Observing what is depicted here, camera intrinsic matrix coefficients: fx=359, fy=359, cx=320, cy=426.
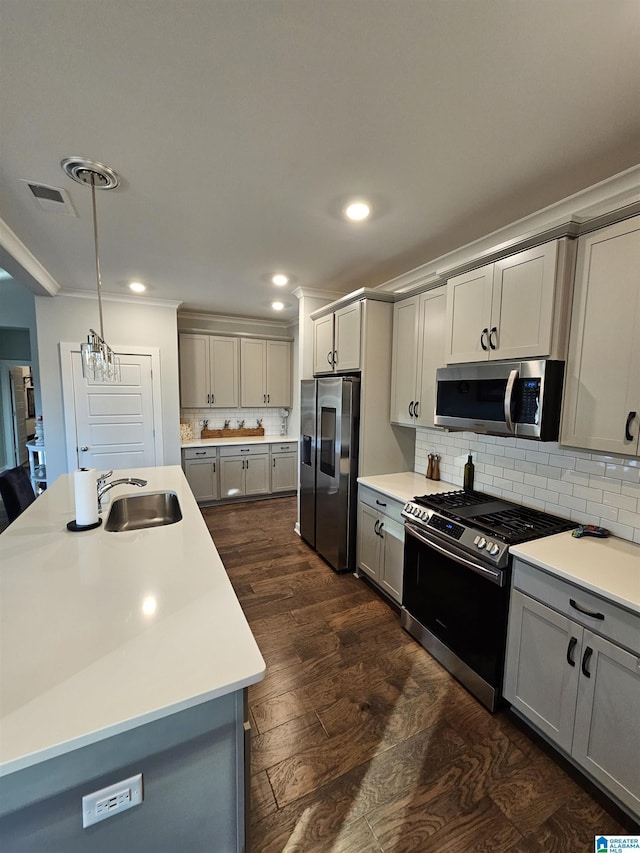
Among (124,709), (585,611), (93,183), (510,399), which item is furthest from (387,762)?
(93,183)

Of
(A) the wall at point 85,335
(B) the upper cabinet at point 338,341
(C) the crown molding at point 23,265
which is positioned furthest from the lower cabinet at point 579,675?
(A) the wall at point 85,335

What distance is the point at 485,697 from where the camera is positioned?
6.05 ft

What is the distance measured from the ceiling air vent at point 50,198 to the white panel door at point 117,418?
2192 millimetres

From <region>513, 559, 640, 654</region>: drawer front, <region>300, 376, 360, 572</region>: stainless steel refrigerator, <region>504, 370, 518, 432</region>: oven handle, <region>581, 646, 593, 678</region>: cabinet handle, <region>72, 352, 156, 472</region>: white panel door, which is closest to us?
<region>513, 559, 640, 654</region>: drawer front

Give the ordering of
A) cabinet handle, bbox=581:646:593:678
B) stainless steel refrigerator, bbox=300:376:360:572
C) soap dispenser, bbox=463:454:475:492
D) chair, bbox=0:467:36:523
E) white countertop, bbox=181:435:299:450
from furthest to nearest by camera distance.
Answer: white countertop, bbox=181:435:299:450 → stainless steel refrigerator, bbox=300:376:360:572 → soap dispenser, bbox=463:454:475:492 → chair, bbox=0:467:36:523 → cabinet handle, bbox=581:646:593:678

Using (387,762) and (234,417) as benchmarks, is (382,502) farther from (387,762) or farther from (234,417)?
(234,417)

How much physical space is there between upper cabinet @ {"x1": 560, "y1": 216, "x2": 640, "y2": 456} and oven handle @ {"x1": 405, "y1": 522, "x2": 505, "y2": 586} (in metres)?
0.74

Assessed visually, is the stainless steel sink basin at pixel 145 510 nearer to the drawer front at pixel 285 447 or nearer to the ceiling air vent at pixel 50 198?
the ceiling air vent at pixel 50 198

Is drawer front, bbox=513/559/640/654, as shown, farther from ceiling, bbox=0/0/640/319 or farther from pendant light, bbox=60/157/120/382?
pendant light, bbox=60/157/120/382

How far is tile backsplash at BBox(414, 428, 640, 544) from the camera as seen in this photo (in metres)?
1.77

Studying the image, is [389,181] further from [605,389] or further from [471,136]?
[605,389]

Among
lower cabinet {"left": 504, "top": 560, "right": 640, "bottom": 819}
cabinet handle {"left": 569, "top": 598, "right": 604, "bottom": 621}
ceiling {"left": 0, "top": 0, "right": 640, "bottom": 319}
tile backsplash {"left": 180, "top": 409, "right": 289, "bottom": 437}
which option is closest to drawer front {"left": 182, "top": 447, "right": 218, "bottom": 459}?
tile backsplash {"left": 180, "top": 409, "right": 289, "bottom": 437}

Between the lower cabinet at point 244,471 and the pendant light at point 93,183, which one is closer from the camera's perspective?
the pendant light at point 93,183

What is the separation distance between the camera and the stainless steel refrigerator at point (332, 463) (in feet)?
9.94
